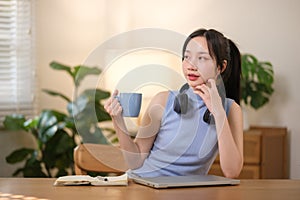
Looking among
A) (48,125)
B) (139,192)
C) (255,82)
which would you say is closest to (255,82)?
(255,82)

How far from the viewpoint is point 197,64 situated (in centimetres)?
140

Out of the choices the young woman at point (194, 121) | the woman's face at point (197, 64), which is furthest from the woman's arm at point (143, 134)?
the woman's face at point (197, 64)

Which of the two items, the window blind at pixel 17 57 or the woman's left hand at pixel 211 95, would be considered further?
the window blind at pixel 17 57

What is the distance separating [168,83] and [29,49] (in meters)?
2.29

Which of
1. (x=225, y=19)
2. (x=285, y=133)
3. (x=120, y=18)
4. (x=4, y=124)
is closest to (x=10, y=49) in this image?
(x=4, y=124)

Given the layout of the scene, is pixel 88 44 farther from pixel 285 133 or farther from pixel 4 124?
pixel 285 133

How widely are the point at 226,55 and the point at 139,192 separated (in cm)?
42

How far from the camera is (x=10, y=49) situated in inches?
137

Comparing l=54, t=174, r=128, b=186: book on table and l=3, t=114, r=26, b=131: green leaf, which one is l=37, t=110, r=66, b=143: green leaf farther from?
l=54, t=174, r=128, b=186: book on table

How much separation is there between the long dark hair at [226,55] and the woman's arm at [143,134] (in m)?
0.16

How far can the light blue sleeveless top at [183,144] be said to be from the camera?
4.90 feet

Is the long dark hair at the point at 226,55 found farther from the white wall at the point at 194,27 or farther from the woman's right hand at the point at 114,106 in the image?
the white wall at the point at 194,27

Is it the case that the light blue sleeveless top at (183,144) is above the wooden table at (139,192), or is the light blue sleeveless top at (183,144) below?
above

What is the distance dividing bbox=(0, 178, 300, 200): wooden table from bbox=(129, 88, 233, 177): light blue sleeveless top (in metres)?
0.11
